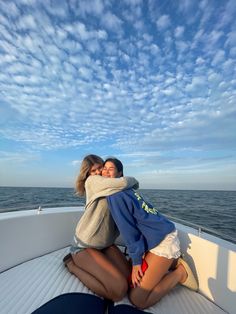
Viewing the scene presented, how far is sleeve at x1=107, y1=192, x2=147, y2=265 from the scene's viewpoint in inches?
61.5

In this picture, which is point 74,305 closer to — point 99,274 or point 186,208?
point 99,274

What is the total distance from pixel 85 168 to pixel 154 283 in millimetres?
1114

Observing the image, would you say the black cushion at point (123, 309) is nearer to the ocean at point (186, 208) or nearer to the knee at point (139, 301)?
the knee at point (139, 301)

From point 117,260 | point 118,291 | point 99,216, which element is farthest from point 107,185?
point 118,291

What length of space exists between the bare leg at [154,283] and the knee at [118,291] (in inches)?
2.4

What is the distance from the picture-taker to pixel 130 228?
160 cm

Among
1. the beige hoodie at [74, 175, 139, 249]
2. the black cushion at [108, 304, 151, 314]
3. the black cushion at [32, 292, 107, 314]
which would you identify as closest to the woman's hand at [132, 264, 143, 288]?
the black cushion at [108, 304, 151, 314]

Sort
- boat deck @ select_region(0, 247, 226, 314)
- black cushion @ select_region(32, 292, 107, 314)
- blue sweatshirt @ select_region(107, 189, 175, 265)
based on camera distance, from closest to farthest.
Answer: black cushion @ select_region(32, 292, 107, 314)
boat deck @ select_region(0, 247, 226, 314)
blue sweatshirt @ select_region(107, 189, 175, 265)

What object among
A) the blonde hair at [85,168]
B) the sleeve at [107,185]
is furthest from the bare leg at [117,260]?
the blonde hair at [85,168]

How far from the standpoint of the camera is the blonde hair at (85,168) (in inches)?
81.7

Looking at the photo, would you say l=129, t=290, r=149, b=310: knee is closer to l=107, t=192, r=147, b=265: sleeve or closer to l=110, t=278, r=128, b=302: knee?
l=110, t=278, r=128, b=302: knee

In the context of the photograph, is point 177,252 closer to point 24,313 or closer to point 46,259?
point 24,313

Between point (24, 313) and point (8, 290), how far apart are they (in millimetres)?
303

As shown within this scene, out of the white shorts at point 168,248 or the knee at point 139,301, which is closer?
the knee at point 139,301
